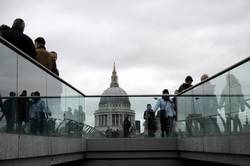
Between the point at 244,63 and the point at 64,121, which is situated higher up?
the point at 244,63

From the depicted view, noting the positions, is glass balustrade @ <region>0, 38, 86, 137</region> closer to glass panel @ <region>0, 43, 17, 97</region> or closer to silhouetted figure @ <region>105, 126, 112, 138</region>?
glass panel @ <region>0, 43, 17, 97</region>

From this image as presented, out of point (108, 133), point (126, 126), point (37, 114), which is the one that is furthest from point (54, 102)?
point (126, 126)

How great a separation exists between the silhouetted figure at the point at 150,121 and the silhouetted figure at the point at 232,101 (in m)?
5.68

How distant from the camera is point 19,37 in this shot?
27.7 ft

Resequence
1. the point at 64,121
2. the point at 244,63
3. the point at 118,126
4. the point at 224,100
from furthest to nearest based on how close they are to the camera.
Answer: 1. the point at 118,126
2. the point at 64,121
3. the point at 224,100
4. the point at 244,63

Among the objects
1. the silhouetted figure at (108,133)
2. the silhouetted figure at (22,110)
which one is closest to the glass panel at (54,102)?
the silhouetted figure at (22,110)

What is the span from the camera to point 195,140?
12.1 metres

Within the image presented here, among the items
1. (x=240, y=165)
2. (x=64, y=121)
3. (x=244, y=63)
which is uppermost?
(x=244, y=63)

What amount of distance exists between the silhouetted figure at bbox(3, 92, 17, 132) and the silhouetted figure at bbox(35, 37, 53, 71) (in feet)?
11.6

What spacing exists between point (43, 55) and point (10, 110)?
3.90 m

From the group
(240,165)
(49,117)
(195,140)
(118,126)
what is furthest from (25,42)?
(118,126)

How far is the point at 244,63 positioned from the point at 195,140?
14.1 feet

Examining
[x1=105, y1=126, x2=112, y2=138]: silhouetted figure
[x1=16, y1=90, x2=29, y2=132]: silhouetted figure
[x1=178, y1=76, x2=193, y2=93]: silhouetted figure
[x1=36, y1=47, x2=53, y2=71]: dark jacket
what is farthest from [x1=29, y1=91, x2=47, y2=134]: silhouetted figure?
[x1=178, y1=76, x2=193, y2=93]: silhouetted figure

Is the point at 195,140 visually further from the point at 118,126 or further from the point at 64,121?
the point at 118,126
